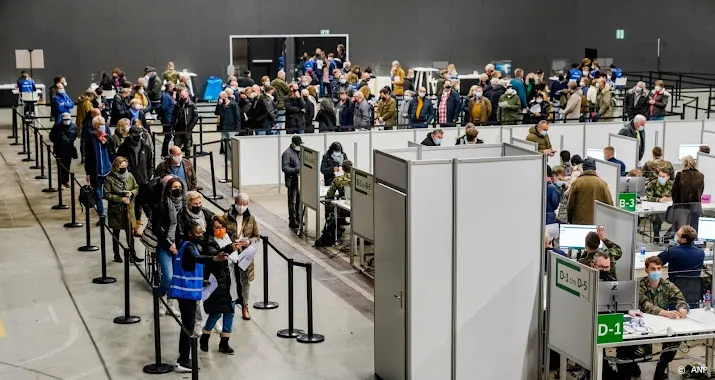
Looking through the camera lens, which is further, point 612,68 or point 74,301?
point 612,68

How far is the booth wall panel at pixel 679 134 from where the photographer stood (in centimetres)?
2295

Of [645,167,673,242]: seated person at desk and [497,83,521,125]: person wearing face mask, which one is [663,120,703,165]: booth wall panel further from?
[645,167,673,242]: seated person at desk

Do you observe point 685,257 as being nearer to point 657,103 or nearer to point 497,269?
point 497,269

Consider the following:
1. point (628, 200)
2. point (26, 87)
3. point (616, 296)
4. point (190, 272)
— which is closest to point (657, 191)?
point (628, 200)

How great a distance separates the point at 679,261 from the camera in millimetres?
11367

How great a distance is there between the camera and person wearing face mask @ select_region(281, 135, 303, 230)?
57.0ft

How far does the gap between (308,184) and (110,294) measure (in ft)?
13.5

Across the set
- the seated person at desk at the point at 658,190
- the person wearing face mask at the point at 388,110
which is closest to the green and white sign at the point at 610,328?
the seated person at desk at the point at 658,190

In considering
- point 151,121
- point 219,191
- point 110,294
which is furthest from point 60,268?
point 151,121

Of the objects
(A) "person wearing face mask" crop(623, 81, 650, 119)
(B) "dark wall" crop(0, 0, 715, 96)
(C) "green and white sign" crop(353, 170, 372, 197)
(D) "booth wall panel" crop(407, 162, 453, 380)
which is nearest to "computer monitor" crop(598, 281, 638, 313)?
(D) "booth wall panel" crop(407, 162, 453, 380)

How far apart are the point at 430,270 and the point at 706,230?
4.47 m

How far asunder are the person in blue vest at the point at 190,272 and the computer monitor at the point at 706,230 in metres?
5.77

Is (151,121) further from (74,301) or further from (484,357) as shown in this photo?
(484,357)

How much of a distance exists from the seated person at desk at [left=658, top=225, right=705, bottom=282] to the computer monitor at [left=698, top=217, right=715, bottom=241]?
4.60ft
